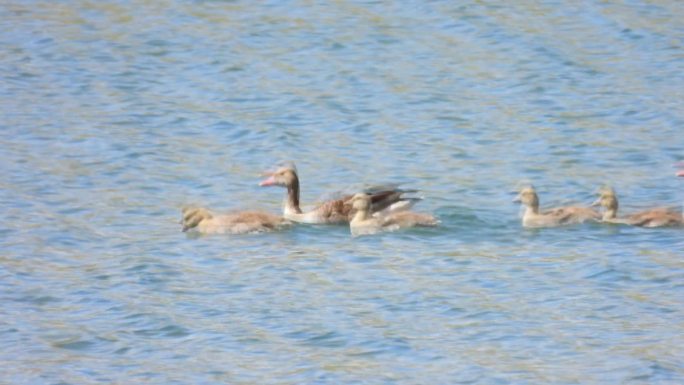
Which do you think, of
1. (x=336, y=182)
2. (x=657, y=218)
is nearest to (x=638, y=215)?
(x=657, y=218)

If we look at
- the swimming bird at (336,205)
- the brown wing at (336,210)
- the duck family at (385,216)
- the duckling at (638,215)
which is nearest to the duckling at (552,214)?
the duck family at (385,216)

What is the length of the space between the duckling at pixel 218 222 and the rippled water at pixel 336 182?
8 centimetres

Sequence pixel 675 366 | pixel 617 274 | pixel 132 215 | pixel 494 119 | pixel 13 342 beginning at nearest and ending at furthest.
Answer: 1. pixel 675 366
2. pixel 13 342
3. pixel 617 274
4. pixel 132 215
5. pixel 494 119

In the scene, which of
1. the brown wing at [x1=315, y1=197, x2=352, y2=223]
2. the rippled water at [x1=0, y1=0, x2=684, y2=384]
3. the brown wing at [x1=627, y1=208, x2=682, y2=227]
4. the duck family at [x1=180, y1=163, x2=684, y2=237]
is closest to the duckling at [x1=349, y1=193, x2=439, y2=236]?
the duck family at [x1=180, y1=163, x2=684, y2=237]

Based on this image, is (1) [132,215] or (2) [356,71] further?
(2) [356,71]

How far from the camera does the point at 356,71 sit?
1875 cm

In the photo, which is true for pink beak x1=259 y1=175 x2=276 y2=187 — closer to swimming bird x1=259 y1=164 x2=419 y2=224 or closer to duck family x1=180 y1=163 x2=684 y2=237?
swimming bird x1=259 y1=164 x2=419 y2=224

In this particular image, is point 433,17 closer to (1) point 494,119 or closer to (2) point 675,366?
(1) point 494,119

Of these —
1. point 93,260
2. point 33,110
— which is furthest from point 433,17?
point 93,260

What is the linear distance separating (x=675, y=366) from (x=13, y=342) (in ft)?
12.8

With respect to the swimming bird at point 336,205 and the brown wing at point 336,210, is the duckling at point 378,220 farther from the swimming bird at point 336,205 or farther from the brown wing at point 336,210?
the brown wing at point 336,210

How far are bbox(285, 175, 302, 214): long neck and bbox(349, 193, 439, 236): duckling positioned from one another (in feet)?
2.29

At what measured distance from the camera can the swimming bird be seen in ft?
44.6

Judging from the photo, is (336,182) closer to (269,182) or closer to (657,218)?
(269,182)
